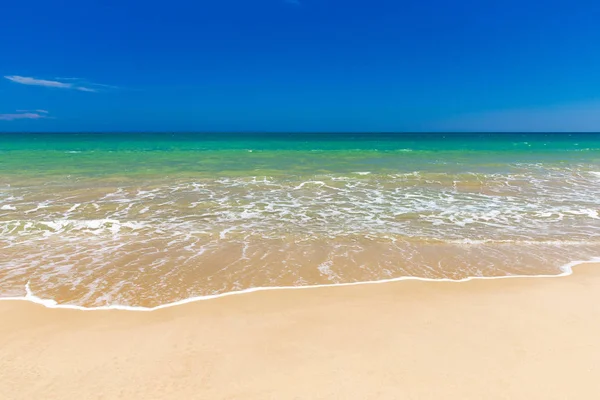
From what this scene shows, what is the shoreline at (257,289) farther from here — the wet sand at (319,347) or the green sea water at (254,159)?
the green sea water at (254,159)

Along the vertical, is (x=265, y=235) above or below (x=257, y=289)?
above

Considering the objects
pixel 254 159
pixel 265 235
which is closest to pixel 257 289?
pixel 265 235

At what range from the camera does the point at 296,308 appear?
14.6ft

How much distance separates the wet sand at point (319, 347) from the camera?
9.96 feet

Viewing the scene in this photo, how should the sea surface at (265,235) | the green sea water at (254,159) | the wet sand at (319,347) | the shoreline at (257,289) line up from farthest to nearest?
the green sea water at (254,159)
the sea surface at (265,235)
the shoreline at (257,289)
the wet sand at (319,347)

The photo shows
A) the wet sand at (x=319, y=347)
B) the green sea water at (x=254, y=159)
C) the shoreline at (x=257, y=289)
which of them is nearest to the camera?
the wet sand at (x=319, y=347)

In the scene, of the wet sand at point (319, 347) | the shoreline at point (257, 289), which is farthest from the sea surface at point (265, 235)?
the wet sand at point (319, 347)

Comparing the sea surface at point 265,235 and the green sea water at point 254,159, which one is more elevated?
the green sea water at point 254,159

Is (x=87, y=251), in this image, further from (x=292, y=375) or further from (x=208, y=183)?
(x=208, y=183)

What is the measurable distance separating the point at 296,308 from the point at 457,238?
172 inches

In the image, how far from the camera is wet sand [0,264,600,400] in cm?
304

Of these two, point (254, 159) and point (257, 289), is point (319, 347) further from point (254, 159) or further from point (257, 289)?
point (254, 159)

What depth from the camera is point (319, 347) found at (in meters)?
3.60

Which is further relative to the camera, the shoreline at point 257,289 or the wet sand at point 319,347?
the shoreline at point 257,289
